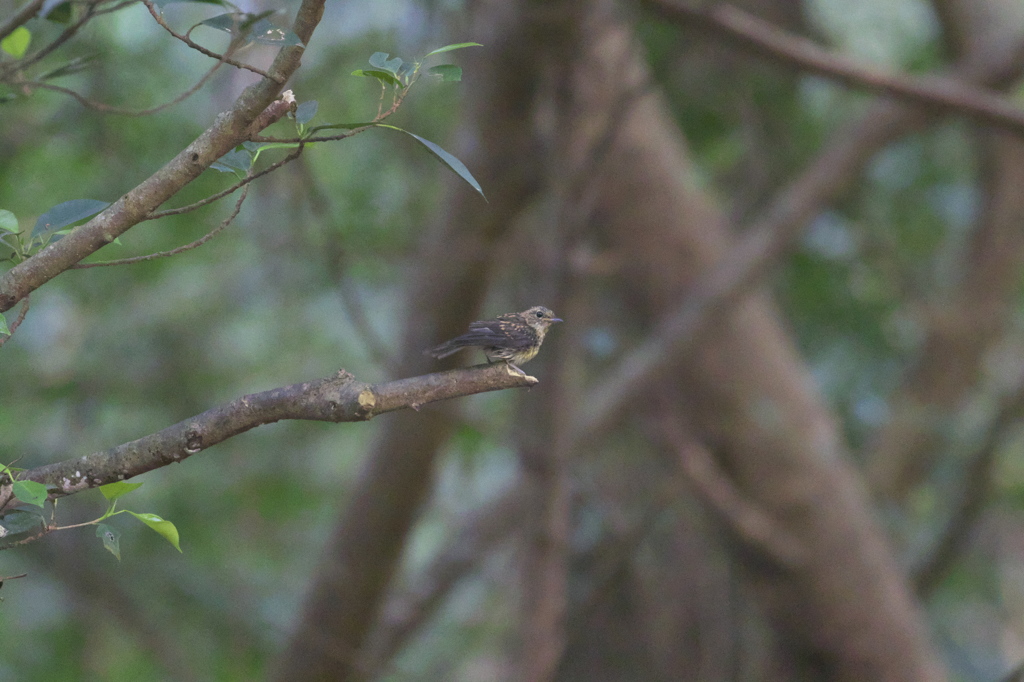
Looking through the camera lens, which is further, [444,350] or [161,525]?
[444,350]

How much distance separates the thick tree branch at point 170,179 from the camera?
1.00m

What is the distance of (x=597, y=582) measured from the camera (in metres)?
5.05

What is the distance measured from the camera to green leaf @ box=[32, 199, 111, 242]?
117 cm

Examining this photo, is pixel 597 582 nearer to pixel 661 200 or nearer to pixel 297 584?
pixel 661 200

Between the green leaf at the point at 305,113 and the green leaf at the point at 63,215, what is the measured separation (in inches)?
11.5

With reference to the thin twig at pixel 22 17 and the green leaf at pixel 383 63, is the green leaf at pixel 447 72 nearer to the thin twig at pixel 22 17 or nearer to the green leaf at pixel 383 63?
the green leaf at pixel 383 63

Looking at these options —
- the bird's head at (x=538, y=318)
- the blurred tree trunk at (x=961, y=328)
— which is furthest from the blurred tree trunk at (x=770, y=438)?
the bird's head at (x=538, y=318)

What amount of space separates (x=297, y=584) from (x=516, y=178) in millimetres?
5120

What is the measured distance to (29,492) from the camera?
95 centimetres

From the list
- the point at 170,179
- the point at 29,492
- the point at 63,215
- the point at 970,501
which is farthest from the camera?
the point at 970,501

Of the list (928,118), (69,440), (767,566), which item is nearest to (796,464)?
(767,566)

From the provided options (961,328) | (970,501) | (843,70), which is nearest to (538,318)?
(843,70)

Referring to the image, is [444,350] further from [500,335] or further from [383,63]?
[383,63]

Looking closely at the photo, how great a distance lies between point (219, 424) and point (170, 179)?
314 mm
